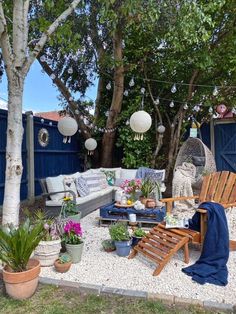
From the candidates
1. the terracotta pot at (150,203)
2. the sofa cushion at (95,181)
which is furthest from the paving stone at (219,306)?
the sofa cushion at (95,181)

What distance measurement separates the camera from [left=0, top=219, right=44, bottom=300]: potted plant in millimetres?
2408

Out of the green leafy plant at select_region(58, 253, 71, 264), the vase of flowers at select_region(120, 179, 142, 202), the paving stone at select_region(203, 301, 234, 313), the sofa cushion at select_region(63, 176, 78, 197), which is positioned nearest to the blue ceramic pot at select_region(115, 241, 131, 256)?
the green leafy plant at select_region(58, 253, 71, 264)

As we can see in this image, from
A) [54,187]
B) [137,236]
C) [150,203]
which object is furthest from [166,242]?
[54,187]

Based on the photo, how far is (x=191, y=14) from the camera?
3883mm

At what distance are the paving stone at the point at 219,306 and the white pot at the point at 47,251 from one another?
155cm

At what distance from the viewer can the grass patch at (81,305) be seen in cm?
225

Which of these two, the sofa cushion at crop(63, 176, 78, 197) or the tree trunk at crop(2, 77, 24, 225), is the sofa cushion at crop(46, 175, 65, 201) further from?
the tree trunk at crop(2, 77, 24, 225)

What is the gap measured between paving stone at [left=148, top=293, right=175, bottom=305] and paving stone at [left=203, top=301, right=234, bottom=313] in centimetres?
26

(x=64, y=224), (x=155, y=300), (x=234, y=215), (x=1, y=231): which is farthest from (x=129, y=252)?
(x=234, y=215)

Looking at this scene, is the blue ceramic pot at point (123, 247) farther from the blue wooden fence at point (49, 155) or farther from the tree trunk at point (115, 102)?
the tree trunk at point (115, 102)

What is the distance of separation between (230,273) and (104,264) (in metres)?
1.31

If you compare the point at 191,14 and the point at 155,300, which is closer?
the point at 155,300

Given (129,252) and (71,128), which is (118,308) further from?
(71,128)

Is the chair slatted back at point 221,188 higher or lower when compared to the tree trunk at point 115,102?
lower
